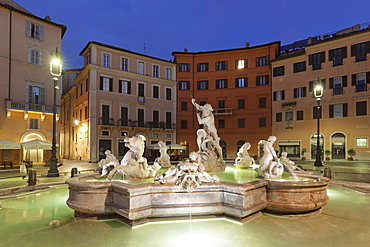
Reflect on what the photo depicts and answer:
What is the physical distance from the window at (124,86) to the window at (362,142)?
91.1 feet

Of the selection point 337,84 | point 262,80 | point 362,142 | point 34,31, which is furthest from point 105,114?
point 362,142

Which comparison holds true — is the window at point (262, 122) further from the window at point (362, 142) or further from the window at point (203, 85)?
the window at point (362, 142)

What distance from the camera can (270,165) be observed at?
22.7 feet

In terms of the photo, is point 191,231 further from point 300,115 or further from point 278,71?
point 278,71

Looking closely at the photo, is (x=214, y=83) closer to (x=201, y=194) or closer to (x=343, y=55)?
(x=343, y=55)

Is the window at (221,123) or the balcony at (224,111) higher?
the balcony at (224,111)

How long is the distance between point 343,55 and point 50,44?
107 feet

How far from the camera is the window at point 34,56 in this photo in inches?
931

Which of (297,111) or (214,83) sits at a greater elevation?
(214,83)

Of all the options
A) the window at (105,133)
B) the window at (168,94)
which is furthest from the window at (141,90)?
the window at (105,133)

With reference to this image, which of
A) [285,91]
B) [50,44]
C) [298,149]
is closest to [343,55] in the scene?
[285,91]

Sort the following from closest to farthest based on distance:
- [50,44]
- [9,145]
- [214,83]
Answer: [9,145] < [50,44] < [214,83]

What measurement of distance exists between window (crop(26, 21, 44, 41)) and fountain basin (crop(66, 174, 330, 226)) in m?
24.3

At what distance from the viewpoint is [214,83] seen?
35.4 metres
